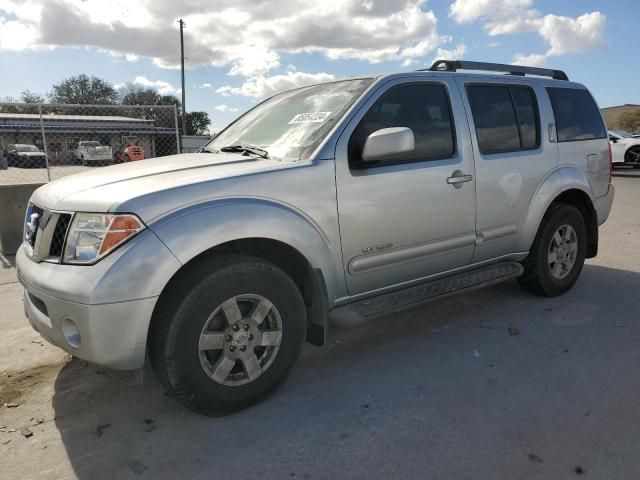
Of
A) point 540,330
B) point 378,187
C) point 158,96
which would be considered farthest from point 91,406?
point 158,96

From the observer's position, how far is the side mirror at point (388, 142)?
3154 millimetres

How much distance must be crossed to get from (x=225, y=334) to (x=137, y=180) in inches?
38.3

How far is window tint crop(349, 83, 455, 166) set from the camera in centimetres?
345

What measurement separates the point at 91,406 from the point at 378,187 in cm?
Result: 219

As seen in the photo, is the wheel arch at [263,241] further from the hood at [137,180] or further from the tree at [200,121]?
the tree at [200,121]

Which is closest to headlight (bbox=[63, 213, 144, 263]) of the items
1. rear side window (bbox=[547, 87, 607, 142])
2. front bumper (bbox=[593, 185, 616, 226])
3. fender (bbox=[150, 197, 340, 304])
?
fender (bbox=[150, 197, 340, 304])

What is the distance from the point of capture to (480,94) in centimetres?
411

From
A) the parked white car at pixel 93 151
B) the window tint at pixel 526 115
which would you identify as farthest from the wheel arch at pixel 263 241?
the parked white car at pixel 93 151

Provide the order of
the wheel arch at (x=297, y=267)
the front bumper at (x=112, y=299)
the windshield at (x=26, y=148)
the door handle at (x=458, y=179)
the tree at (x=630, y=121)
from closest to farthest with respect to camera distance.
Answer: the front bumper at (x=112, y=299), the wheel arch at (x=297, y=267), the door handle at (x=458, y=179), the windshield at (x=26, y=148), the tree at (x=630, y=121)

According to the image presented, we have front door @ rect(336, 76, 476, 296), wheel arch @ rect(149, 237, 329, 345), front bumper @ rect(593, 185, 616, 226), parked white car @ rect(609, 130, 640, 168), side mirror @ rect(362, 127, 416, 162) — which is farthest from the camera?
parked white car @ rect(609, 130, 640, 168)

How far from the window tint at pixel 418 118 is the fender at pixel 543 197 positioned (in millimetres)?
1104

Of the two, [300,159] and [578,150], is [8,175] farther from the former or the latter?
[578,150]

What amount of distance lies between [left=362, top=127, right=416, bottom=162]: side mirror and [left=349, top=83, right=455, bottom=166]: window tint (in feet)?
0.46

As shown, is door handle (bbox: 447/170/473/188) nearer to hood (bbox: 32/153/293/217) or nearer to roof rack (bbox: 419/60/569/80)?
roof rack (bbox: 419/60/569/80)
